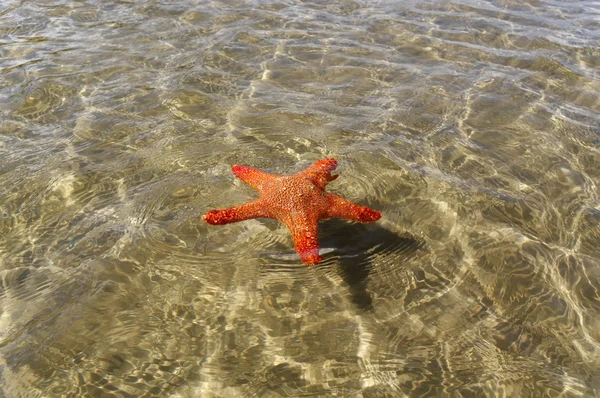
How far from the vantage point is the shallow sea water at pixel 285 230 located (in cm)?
373

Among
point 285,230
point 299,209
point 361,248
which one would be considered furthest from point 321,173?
point 361,248

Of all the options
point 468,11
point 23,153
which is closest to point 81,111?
point 23,153

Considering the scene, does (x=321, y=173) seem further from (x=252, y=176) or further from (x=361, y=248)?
(x=361, y=248)

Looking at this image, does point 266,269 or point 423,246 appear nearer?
point 266,269

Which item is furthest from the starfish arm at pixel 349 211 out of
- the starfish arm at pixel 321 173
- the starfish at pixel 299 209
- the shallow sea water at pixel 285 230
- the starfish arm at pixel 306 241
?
the shallow sea water at pixel 285 230

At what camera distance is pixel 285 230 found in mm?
4824

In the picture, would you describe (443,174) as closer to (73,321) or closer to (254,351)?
(254,351)

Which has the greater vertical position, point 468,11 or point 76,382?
point 468,11

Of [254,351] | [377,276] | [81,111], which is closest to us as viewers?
[254,351]

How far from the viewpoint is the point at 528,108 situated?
275 inches

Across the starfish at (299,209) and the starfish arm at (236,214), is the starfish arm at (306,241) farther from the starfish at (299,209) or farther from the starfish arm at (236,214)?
the starfish arm at (236,214)

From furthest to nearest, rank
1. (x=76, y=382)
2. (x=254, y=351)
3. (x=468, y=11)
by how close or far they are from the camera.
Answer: (x=468, y=11) < (x=254, y=351) < (x=76, y=382)

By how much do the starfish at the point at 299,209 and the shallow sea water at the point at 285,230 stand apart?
64 centimetres

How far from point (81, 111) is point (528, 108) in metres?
6.34
